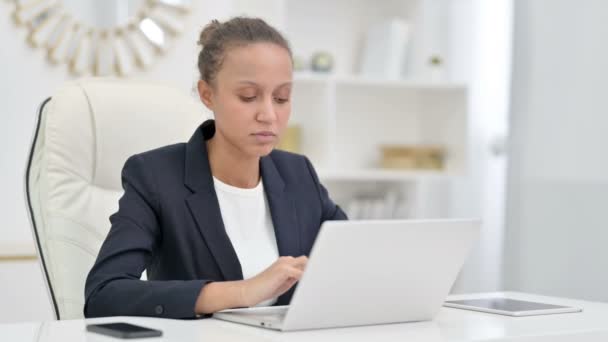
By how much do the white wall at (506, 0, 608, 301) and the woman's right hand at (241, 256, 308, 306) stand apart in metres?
1.38

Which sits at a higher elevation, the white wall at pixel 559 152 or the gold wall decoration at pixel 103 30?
the gold wall decoration at pixel 103 30

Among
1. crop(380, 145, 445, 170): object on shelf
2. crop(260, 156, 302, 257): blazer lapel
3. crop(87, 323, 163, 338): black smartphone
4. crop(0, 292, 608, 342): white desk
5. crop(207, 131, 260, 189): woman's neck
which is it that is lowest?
crop(380, 145, 445, 170): object on shelf

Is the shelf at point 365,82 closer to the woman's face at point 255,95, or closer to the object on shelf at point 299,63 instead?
the object on shelf at point 299,63

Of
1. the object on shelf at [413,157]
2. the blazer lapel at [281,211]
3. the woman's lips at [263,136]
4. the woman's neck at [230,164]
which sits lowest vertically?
the object on shelf at [413,157]

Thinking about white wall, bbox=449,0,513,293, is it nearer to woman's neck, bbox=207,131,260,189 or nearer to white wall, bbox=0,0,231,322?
white wall, bbox=0,0,231,322

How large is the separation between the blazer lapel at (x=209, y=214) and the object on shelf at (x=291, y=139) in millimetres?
2107

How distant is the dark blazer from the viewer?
4.56 ft

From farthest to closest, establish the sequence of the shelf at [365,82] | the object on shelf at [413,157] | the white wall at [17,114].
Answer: the object on shelf at [413,157], the shelf at [365,82], the white wall at [17,114]

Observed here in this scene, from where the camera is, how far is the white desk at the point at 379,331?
111 centimetres

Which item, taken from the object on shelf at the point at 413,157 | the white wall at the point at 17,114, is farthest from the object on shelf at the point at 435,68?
the white wall at the point at 17,114

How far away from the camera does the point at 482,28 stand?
169 inches

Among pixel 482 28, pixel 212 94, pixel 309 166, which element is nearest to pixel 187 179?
pixel 212 94

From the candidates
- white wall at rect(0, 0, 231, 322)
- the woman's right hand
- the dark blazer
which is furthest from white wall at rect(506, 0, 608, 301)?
white wall at rect(0, 0, 231, 322)

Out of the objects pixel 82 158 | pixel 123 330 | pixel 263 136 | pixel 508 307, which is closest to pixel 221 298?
pixel 123 330
